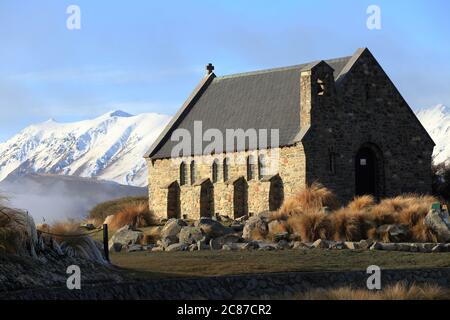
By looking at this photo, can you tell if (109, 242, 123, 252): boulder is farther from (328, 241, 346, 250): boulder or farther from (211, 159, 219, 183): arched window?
(211, 159, 219, 183): arched window

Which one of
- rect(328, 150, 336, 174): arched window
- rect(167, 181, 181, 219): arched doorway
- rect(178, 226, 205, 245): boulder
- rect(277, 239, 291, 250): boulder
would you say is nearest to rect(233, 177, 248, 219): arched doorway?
rect(328, 150, 336, 174): arched window

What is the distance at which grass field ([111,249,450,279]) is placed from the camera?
24828mm

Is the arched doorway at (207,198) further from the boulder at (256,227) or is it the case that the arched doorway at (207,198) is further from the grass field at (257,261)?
the grass field at (257,261)

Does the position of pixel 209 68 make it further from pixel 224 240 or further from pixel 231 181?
pixel 224 240

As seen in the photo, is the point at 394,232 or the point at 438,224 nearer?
the point at 438,224

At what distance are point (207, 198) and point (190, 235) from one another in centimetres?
1508

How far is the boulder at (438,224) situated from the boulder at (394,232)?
871 millimetres

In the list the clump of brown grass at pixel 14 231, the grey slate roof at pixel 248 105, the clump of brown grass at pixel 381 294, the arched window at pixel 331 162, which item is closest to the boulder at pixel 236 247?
the clump of brown grass at pixel 381 294

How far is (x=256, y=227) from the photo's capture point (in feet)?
119

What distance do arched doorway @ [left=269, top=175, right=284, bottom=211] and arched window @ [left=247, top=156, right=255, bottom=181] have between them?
216cm

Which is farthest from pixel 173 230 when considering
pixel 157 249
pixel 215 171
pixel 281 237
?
pixel 215 171

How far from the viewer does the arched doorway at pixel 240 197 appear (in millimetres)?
47469
